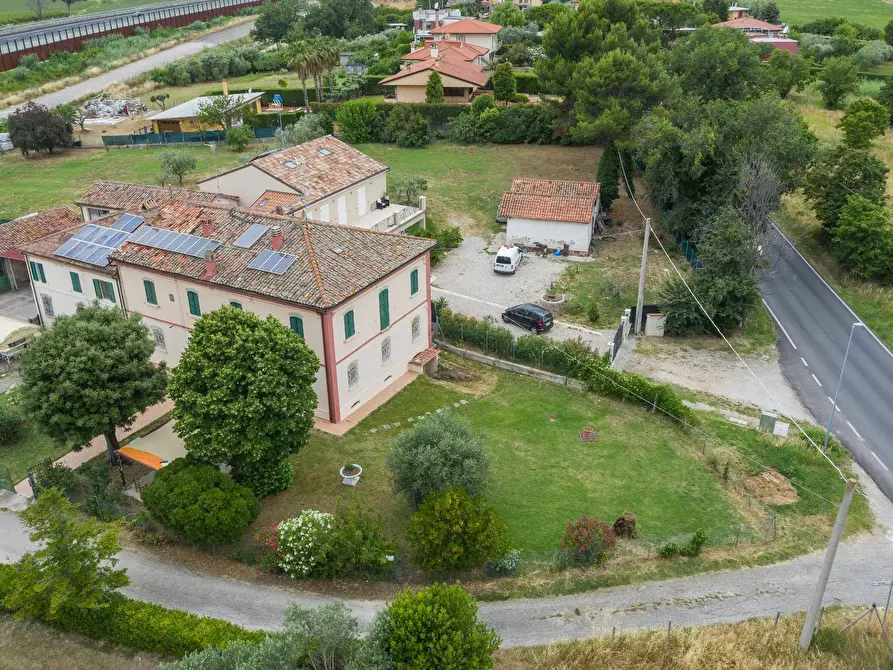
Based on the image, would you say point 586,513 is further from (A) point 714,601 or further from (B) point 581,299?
(B) point 581,299

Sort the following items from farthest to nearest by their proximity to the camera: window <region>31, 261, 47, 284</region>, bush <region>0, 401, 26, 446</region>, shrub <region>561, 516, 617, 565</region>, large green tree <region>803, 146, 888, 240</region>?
large green tree <region>803, 146, 888, 240</region>
window <region>31, 261, 47, 284</region>
bush <region>0, 401, 26, 446</region>
shrub <region>561, 516, 617, 565</region>

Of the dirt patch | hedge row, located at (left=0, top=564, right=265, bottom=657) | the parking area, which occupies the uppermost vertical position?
hedge row, located at (left=0, top=564, right=265, bottom=657)

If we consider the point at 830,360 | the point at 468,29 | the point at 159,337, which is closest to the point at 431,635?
the point at 159,337

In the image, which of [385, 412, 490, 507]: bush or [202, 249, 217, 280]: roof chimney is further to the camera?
[202, 249, 217, 280]: roof chimney

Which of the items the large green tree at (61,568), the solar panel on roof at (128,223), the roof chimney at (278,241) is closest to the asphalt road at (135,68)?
the solar panel on roof at (128,223)

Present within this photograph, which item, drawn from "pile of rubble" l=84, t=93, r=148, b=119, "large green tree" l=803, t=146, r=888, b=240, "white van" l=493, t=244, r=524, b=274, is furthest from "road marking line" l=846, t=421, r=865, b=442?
"pile of rubble" l=84, t=93, r=148, b=119

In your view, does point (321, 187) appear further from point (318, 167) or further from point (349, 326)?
point (349, 326)

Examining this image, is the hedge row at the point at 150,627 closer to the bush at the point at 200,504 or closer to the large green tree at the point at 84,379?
the bush at the point at 200,504

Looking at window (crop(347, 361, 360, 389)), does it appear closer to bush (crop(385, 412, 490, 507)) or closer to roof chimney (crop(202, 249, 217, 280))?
bush (crop(385, 412, 490, 507))
